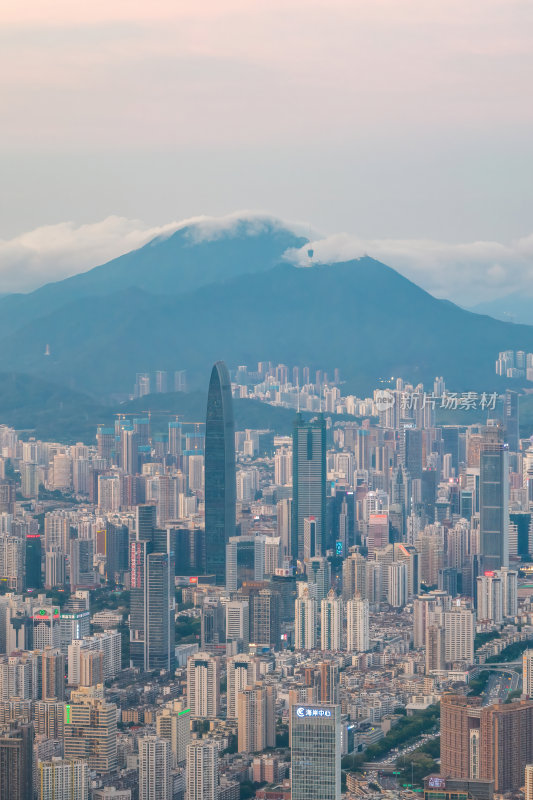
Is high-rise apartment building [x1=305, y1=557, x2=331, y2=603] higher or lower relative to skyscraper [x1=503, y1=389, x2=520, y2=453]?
lower

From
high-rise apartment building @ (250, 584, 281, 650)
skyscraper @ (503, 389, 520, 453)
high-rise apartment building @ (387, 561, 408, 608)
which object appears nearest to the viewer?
high-rise apartment building @ (250, 584, 281, 650)

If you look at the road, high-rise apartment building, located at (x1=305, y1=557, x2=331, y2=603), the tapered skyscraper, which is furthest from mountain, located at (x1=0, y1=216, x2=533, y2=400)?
the road

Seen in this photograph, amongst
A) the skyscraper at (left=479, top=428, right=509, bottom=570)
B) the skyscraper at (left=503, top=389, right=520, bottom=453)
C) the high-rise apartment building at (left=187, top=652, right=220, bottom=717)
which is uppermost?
the skyscraper at (left=503, top=389, right=520, bottom=453)

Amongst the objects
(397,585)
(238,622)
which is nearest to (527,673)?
(238,622)

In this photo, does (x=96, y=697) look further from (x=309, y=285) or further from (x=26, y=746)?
(x=309, y=285)

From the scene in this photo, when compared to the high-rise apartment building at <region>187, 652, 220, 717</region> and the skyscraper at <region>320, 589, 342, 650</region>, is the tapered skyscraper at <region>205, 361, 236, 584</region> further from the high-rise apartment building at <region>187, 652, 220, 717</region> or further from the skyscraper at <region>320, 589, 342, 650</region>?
the high-rise apartment building at <region>187, 652, 220, 717</region>

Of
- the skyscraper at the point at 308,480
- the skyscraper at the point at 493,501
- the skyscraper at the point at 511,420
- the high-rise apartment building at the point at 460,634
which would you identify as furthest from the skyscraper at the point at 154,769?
the skyscraper at the point at 511,420

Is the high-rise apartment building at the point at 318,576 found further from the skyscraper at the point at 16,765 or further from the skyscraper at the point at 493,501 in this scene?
the skyscraper at the point at 16,765
